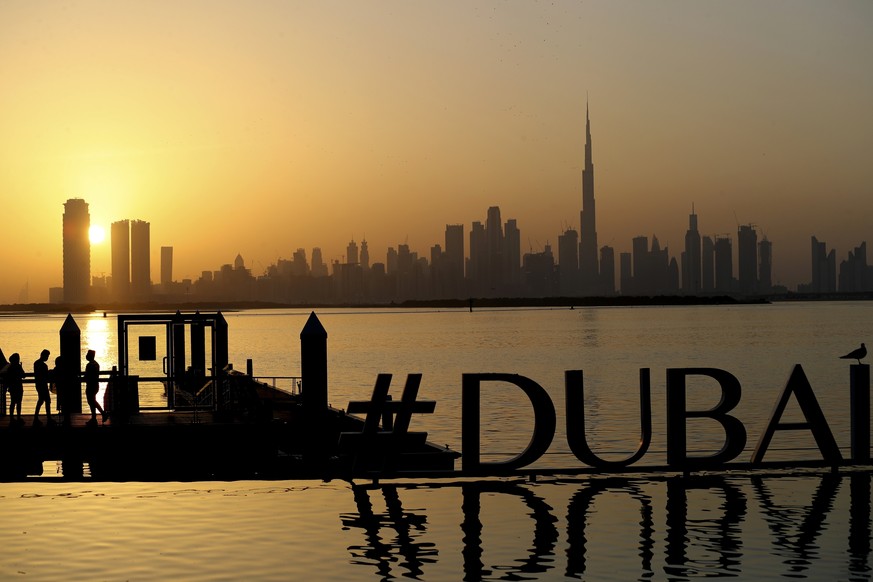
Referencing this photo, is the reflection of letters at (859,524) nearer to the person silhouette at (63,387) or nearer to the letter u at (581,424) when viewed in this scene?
the letter u at (581,424)

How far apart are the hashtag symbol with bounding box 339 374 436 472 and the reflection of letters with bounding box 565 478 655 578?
12.2 feet

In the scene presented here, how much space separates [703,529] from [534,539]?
3055 millimetres

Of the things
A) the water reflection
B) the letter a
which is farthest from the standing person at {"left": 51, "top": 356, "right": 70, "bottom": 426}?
the letter a

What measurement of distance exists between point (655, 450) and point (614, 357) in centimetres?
8433

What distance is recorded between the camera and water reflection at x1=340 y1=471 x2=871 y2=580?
19.2m

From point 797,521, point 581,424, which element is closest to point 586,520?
point 581,424

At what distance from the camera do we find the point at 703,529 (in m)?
22.2

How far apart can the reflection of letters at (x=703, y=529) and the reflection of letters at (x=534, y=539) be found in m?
1.99

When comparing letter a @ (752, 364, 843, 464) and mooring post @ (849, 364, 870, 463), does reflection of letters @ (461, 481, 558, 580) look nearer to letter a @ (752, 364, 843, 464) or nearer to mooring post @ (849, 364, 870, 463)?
letter a @ (752, 364, 843, 464)

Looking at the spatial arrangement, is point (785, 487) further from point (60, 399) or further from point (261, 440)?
→ point (60, 399)

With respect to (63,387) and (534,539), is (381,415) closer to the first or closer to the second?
(534,539)

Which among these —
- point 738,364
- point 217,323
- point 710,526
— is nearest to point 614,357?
point 738,364

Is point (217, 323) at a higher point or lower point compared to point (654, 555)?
higher

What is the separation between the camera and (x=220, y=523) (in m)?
23.2
